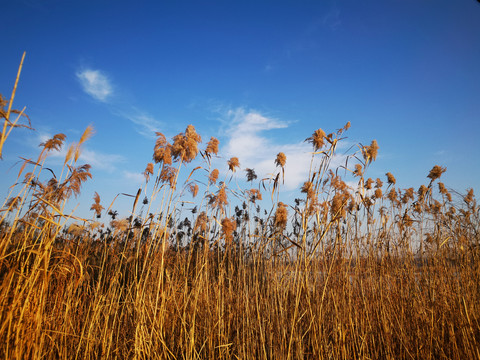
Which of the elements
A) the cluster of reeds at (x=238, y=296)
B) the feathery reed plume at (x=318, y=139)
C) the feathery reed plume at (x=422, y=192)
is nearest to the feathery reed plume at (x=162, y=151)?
the cluster of reeds at (x=238, y=296)

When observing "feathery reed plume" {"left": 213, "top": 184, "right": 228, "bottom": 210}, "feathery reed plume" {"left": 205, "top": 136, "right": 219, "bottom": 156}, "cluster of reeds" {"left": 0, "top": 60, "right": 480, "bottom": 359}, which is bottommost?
"cluster of reeds" {"left": 0, "top": 60, "right": 480, "bottom": 359}

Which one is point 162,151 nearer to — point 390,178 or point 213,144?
point 213,144

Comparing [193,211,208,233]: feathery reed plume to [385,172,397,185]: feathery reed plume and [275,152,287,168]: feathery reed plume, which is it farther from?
[385,172,397,185]: feathery reed plume

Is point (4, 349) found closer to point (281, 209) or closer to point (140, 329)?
point (140, 329)

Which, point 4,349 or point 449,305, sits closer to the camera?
point 4,349

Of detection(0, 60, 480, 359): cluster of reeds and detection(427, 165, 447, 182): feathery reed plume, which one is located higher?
detection(427, 165, 447, 182): feathery reed plume

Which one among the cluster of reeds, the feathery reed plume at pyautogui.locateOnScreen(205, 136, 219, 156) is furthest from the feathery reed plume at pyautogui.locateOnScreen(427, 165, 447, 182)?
the feathery reed plume at pyautogui.locateOnScreen(205, 136, 219, 156)

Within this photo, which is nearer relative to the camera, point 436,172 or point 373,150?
point 373,150

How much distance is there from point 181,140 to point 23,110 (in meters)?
1.37

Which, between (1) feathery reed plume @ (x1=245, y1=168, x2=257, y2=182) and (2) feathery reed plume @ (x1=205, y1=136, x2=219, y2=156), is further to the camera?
(1) feathery reed plume @ (x1=245, y1=168, x2=257, y2=182)

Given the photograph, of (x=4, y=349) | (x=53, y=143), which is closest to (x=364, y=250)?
(x=4, y=349)

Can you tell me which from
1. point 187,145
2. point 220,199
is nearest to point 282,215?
point 220,199

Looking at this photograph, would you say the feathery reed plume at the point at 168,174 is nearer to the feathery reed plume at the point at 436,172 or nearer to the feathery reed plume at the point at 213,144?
the feathery reed plume at the point at 213,144

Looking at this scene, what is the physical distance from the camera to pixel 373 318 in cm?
277
